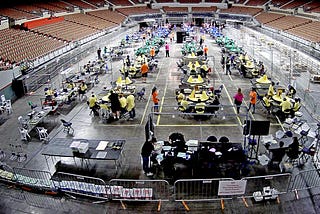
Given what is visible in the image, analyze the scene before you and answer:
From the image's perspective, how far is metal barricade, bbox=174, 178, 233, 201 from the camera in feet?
31.7

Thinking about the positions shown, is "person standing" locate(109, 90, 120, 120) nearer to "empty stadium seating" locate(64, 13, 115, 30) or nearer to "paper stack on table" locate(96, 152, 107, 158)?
"paper stack on table" locate(96, 152, 107, 158)

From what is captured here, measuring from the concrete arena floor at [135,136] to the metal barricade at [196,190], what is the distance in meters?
0.25

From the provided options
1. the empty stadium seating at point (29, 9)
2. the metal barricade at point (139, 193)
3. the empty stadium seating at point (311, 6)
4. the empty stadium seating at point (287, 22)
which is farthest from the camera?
the empty stadium seating at point (311, 6)

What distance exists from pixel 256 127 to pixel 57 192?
7516 millimetres

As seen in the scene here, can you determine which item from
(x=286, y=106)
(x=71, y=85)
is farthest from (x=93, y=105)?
(x=286, y=106)

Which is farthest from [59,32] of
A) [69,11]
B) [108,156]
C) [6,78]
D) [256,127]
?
[256,127]

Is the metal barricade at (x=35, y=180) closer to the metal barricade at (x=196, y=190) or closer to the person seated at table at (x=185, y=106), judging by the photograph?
the metal barricade at (x=196, y=190)

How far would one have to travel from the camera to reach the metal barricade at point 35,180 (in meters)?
10.2

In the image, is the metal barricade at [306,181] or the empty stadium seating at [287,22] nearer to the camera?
the metal barricade at [306,181]

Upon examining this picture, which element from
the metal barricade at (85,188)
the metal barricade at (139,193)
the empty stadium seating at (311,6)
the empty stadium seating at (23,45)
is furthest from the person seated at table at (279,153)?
the empty stadium seating at (311,6)

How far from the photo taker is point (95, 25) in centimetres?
4662

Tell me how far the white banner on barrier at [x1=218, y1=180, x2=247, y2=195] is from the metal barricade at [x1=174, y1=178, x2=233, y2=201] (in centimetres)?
28

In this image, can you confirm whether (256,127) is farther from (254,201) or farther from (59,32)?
(59,32)

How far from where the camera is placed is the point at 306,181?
33.8 feet
